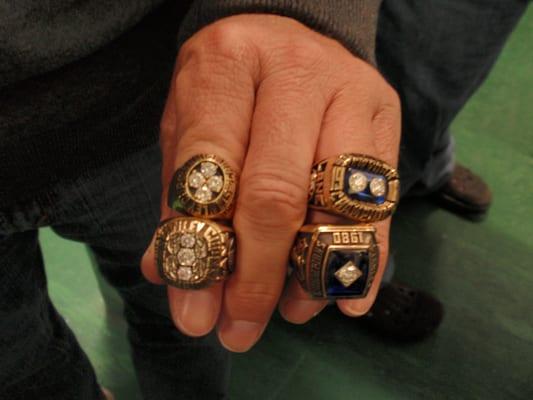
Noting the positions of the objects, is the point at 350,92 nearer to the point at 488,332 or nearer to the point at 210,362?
the point at 210,362

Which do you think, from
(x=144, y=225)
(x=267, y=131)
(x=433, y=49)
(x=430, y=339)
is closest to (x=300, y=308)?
(x=267, y=131)

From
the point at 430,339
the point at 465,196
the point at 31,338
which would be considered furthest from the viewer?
the point at 465,196

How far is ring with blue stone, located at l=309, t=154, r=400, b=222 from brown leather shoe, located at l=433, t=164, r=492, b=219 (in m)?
1.01

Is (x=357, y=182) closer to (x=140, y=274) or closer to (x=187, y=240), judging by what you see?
(x=187, y=240)

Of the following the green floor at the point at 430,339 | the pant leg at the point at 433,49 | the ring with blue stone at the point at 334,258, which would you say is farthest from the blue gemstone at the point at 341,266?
the green floor at the point at 430,339

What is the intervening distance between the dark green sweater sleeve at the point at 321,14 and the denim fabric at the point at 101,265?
0.28 m

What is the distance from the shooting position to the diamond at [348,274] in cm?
40

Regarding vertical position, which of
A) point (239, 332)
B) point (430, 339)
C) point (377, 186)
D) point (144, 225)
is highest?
point (377, 186)

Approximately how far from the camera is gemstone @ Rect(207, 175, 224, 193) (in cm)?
38

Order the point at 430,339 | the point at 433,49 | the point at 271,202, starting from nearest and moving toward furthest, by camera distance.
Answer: the point at 271,202 → the point at 433,49 → the point at 430,339

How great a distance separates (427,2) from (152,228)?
59cm

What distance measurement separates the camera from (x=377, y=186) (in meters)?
0.41

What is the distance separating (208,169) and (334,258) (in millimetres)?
114

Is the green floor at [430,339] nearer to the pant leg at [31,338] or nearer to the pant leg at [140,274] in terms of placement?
the pant leg at [140,274]
